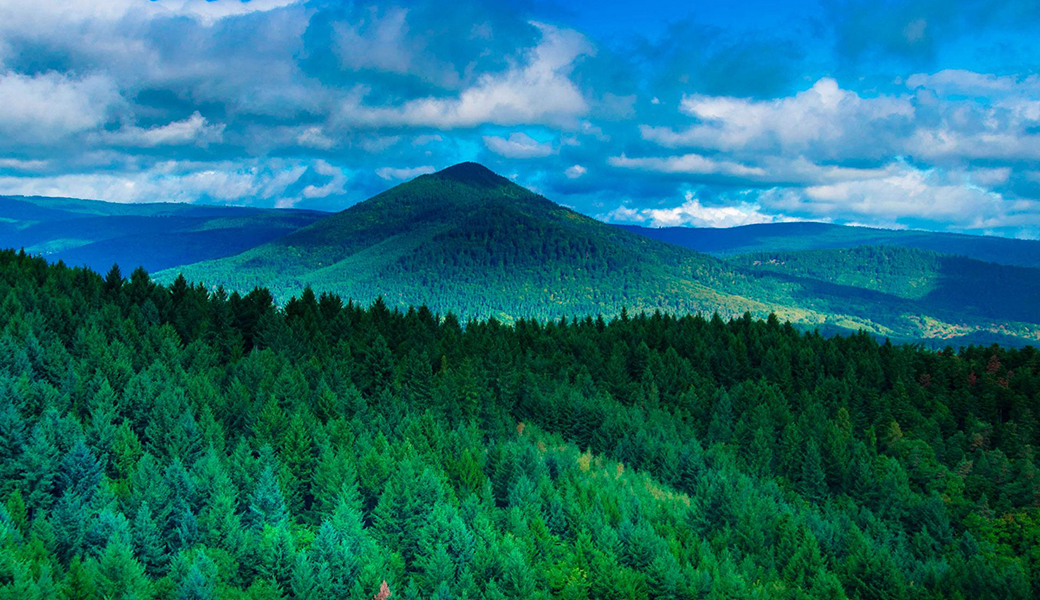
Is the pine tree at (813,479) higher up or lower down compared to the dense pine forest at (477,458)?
lower down

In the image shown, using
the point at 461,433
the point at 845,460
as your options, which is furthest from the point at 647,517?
the point at 845,460

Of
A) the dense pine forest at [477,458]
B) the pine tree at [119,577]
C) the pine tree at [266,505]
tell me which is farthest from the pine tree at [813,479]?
the pine tree at [119,577]

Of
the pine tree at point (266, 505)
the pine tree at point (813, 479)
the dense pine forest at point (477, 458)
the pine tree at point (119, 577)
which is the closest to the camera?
the pine tree at point (119, 577)

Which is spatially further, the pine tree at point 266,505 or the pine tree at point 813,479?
the pine tree at point 813,479

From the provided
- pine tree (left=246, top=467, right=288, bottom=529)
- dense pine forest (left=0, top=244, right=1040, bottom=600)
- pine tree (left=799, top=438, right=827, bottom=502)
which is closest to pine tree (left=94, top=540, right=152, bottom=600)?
dense pine forest (left=0, top=244, right=1040, bottom=600)

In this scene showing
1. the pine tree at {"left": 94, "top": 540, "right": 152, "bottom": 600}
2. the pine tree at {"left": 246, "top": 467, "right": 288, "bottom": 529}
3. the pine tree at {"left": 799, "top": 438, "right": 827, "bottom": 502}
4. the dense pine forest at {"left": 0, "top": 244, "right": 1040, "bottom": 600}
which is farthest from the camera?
the pine tree at {"left": 799, "top": 438, "right": 827, "bottom": 502}

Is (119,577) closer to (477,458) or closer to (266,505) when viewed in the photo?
(266,505)

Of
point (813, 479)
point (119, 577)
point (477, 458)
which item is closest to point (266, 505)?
point (119, 577)

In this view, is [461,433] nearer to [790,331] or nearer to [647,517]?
[647,517]

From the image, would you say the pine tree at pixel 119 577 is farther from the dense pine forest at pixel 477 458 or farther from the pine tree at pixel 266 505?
the pine tree at pixel 266 505

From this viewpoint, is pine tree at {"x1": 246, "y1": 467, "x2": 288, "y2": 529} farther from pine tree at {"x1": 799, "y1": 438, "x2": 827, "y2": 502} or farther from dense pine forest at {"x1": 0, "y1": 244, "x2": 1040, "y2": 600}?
pine tree at {"x1": 799, "y1": 438, "x2": 827, "y2": 502}
